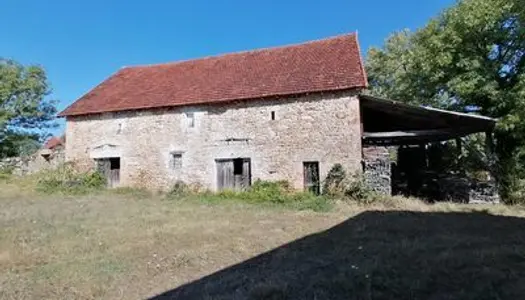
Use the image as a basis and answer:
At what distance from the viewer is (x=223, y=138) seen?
649 inches

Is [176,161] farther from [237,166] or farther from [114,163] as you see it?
[114,163]

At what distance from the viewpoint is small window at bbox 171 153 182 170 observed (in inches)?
680

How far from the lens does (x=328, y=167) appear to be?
48.2ft

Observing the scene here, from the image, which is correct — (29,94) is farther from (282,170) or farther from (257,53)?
(282,170)

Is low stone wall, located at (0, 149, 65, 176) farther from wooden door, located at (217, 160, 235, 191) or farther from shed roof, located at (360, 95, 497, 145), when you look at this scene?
shed roof, located at (360, 95, 497, 145)

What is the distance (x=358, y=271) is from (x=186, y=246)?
134 inches

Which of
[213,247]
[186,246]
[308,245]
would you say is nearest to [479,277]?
[308,245]

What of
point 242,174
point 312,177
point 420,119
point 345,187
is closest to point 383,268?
point 345,187

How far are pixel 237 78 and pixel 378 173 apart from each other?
23.8 feet

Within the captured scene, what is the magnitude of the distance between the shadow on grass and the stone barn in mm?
5997

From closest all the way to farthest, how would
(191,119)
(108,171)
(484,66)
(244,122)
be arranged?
(244,122) → (484,66) → (191,119) → (108,171)

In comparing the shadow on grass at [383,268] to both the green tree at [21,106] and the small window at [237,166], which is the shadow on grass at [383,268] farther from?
the green tree at [21,106]

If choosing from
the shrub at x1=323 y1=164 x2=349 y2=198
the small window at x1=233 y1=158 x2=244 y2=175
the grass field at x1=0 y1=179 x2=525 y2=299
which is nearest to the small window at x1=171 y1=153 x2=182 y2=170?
the small window at x1=233 y1=158 x2=244 y2=175

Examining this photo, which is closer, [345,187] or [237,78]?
[345,187]
